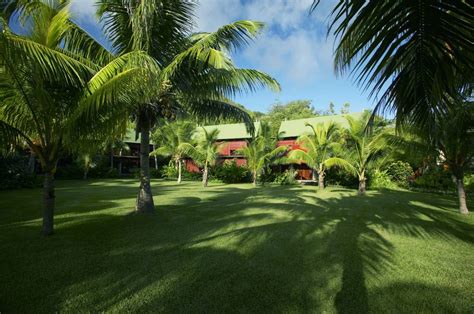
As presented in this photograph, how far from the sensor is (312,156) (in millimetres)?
18719

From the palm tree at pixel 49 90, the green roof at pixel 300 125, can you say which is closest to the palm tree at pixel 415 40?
the palm tree at pixel 49 90

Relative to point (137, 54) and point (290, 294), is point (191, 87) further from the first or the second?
point (290, 294)

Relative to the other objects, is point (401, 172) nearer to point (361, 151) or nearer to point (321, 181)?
point (321, 181)

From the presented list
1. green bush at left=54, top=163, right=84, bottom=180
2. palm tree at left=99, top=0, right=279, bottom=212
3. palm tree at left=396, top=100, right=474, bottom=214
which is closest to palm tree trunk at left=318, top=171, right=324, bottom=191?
palm tree at left=396, top=100, right=474, bottom=214

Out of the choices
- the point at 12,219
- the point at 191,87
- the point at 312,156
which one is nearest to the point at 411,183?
the point at 312,156

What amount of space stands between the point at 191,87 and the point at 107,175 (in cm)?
2248

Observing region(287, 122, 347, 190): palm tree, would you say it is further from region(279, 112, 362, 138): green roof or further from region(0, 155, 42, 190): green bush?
region(0, 155, 42, 190): green bush

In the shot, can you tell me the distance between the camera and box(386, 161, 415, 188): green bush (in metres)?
20.5

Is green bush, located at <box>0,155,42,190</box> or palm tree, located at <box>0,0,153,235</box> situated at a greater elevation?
palm tree, located at <box>0,0,153,235</box>

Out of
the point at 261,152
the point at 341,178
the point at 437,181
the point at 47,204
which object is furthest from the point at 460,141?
the point at 261,152

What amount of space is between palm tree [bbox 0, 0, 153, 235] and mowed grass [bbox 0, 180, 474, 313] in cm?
169

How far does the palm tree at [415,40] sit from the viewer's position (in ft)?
5.82

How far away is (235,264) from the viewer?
4.55 metres

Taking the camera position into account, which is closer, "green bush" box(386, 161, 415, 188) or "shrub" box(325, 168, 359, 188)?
"green bush" box(386, 161, 415, 188)
